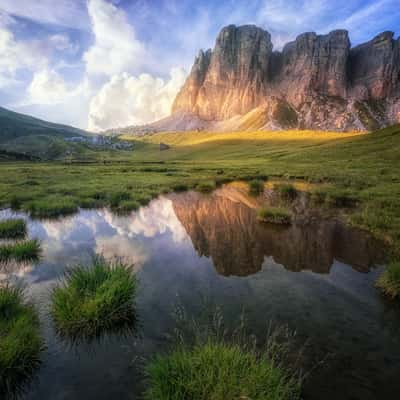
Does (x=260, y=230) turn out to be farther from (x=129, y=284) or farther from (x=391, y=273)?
(x=129, y=284)

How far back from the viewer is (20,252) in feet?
36.6

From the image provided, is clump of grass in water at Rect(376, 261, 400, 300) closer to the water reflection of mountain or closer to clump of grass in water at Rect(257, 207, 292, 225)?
the water reflection of mountain

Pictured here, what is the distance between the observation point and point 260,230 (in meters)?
15.5

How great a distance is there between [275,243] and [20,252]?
40.4 ft

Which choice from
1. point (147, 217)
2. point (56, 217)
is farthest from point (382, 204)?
point (56, 217)

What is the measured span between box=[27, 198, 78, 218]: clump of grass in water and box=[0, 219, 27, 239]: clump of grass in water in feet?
13.3

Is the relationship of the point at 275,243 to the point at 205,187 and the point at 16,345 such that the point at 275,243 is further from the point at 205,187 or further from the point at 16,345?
the point at 205,187

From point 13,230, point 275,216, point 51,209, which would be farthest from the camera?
point 51,209

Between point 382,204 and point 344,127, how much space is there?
215m

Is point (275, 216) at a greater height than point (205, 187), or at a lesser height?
greater

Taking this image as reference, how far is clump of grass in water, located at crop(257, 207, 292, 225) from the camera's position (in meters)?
16.9

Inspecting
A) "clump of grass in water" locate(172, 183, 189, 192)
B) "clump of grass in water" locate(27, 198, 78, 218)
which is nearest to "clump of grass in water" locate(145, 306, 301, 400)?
"clump of grass in water" locate(27, 198, 78, 218)

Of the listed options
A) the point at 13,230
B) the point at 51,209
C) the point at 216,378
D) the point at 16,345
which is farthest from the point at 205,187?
the point at 216,378

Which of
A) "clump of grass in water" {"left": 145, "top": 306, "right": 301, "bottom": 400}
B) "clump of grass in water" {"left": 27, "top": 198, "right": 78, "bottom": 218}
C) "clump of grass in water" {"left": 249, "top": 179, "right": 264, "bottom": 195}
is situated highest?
"clump of grass in water" {"left": 145, "top": 306, "right": 301, "bottom": 400}
